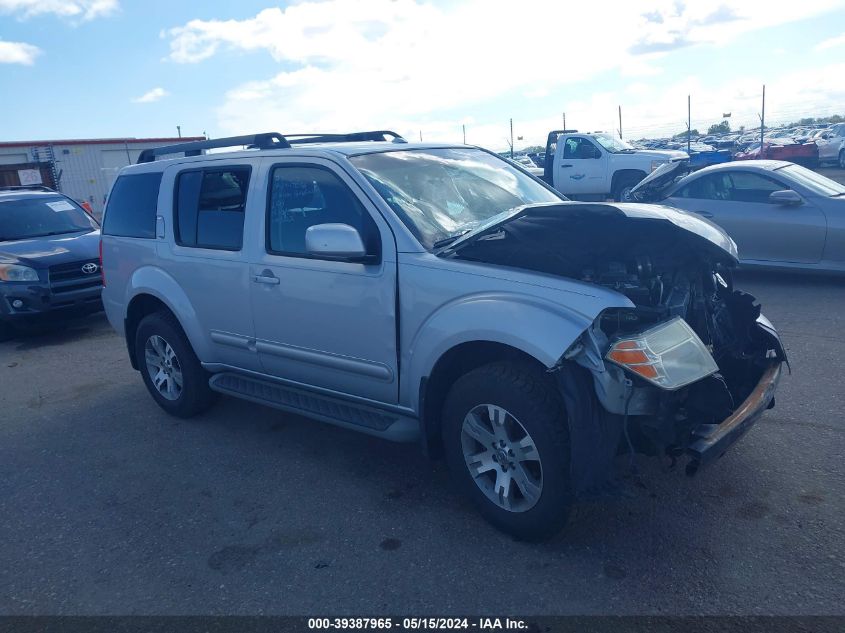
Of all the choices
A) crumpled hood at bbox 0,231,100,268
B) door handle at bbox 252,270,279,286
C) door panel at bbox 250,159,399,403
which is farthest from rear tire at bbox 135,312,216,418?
crumpled hood at bbox 0,231,100,268

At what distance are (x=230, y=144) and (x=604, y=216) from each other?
2.99 m

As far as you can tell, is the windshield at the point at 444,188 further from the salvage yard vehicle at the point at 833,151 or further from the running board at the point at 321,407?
the salvage yard vehicle at the point at 833,151

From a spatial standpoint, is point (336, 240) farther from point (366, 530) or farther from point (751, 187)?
point (751, 187)

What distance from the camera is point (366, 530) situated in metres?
3.85

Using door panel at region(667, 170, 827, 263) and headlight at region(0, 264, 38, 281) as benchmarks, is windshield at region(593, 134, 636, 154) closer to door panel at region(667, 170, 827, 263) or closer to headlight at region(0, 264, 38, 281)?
door panel at region(667, 170, 827, 263)

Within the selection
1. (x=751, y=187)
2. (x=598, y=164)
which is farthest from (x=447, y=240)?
(x=598, y=164)

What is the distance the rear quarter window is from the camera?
5.71 meters

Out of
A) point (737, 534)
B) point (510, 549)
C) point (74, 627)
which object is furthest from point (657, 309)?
point (74, 627)

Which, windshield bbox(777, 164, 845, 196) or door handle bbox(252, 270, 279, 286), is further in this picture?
windshield bbox(777, 164, 845, 196)

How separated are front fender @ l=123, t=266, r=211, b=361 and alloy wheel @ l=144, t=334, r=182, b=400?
284 mm

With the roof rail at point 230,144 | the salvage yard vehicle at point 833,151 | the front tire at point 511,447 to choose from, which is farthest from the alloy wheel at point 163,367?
the salvage yard vehicle at point 833,151

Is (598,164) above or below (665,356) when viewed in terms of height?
above

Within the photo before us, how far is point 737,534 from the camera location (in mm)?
3520

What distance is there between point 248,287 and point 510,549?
246cm
